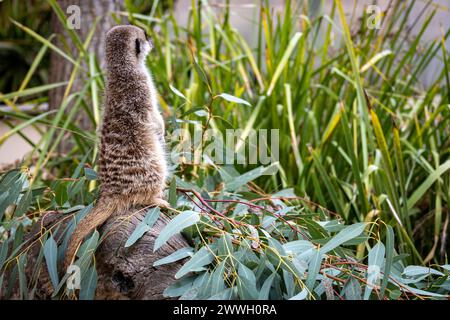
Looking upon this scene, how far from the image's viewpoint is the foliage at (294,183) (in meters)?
1.05

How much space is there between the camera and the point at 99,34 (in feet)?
7.59

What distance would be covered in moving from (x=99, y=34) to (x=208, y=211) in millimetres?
1334

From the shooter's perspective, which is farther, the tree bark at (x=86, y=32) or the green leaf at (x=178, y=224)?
the tree bark at (x=86, y=32)

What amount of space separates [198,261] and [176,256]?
0.18 ft

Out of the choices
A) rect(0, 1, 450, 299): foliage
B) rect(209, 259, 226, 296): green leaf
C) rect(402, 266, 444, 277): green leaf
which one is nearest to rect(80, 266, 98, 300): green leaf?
rect(0, 1, 450, 299): foliage

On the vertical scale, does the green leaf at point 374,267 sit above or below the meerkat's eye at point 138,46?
below

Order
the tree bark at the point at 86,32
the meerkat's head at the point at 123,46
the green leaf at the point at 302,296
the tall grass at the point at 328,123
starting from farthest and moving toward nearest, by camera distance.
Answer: the tree bark at the point at 86,32 → the tall grass at the point at 328,123 → the meerkat's head at the point at 123,46 → the green leaf at the point at 302,296

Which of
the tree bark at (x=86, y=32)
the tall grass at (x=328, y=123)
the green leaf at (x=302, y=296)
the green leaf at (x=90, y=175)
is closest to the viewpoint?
the green leaf at (x=302, y=296)

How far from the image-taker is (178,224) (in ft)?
3.36

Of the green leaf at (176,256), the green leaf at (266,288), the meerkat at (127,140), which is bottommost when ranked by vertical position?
the green leaf at (266,288)

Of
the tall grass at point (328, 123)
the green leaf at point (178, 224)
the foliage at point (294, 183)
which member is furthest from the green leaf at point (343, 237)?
the tall grass at point (328, 123)

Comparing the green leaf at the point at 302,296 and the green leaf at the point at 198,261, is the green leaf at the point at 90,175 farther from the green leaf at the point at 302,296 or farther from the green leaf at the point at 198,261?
the green leaf at the point at 302,296

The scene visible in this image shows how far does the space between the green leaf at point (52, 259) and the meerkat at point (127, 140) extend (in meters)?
0.03

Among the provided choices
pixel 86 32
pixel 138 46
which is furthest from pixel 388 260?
pixel 86 32
